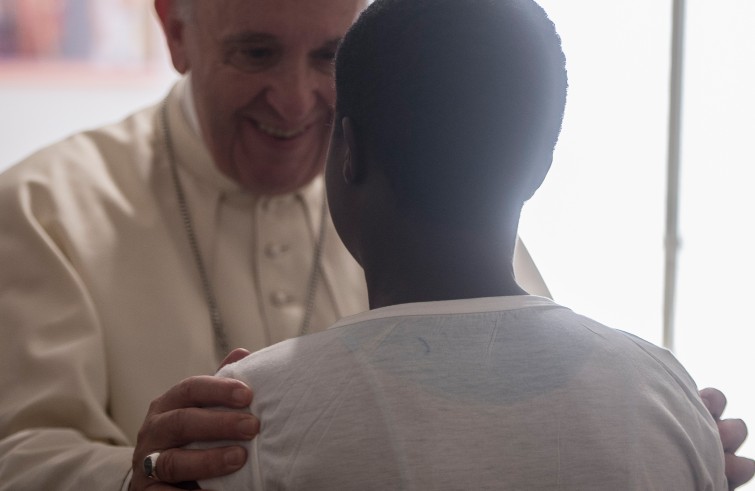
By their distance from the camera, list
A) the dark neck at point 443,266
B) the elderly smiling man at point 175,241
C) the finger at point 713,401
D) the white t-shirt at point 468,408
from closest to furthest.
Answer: the white t-shirt at point 468,408 → the dark neck at point 443,266 → the finger at point 713,401 → the elderly smiling man at point 175,241

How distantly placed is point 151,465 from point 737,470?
31.2 inches

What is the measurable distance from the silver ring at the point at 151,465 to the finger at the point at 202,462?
0.17 feet

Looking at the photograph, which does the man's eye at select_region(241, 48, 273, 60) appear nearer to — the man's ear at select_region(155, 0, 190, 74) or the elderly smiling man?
the elderly smiling man

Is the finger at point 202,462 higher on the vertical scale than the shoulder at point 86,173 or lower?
lower

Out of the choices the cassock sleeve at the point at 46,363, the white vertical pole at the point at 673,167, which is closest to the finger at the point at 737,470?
the cassock sleeve at the point at 46,363

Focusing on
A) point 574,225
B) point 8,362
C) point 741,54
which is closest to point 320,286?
point 8,362

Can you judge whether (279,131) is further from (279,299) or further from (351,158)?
(351,158)

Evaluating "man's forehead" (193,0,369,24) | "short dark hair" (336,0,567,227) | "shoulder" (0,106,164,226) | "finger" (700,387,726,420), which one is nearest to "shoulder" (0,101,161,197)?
"shoulder" (0,106,164,226)

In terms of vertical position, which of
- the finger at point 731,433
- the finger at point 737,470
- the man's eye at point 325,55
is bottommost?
the finger at point 737,470

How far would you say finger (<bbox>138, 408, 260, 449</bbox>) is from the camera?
3.74 ft

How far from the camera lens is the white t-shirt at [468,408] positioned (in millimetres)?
1067

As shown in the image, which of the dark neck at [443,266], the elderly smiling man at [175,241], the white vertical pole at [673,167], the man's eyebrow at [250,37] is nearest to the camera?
the dark neck at [443,266]

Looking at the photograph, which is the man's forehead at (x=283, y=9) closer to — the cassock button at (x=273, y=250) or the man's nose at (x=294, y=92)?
the man's nose at (x=294, y=92)

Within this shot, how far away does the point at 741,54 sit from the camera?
4.39m
